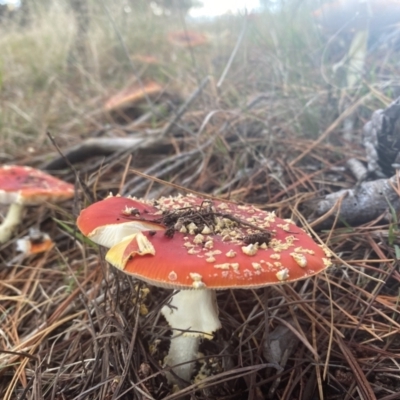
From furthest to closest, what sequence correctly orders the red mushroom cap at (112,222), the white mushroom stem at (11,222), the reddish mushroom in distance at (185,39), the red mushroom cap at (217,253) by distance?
the reddish mushroom in distance at (185,39), the white mushroom stem at (11,222), the red mushroom cap at (112,222), the red mushroom cap at (217,253)

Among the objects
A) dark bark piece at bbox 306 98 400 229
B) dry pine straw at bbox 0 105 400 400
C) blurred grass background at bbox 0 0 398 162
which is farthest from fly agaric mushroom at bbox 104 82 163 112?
dark bark piece at bbox 306 98 400 229

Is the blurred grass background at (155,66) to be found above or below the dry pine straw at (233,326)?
above

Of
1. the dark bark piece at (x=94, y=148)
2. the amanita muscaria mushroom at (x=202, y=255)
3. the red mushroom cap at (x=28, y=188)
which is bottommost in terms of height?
the dark bark piece at (x=94, y=148)

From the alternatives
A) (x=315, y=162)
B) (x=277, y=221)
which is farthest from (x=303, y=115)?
(x=277, y=221)

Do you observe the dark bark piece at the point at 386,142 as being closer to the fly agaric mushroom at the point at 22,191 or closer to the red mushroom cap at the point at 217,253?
the red mushroom cap at the point at 217,253

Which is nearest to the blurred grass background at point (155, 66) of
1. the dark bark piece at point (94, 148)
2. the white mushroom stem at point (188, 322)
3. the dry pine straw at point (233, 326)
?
the dark bark piece at point (94, 148)

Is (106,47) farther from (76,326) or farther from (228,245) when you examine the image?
(228,245)

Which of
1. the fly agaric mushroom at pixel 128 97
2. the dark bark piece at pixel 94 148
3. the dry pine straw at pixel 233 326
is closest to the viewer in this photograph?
the dry pine straw at pixel 233 326

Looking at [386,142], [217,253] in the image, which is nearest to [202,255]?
[217,253]
